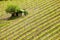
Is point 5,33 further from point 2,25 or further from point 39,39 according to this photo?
point 39,39

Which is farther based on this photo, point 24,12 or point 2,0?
point 2,0

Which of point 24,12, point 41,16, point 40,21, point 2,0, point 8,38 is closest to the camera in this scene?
point 8,38

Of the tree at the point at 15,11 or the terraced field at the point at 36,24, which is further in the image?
the tree at the point at 15,11

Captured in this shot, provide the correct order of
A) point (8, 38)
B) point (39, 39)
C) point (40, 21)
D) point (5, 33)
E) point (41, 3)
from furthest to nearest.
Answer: point (41, 3) → point (40, 21) → point (5, 33) → point (8, 38) → point (39, 39)

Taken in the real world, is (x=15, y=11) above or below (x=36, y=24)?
above

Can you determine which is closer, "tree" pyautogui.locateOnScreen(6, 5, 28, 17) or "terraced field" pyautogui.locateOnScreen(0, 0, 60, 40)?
"terraced field" pyautogui.locateOnScreen(0, 0, 60, 40)

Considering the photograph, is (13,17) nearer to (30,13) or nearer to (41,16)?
(30,13)

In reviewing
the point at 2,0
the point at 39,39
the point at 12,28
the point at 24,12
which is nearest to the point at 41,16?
the point at 24,12

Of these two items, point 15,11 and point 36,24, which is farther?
point 15,11
